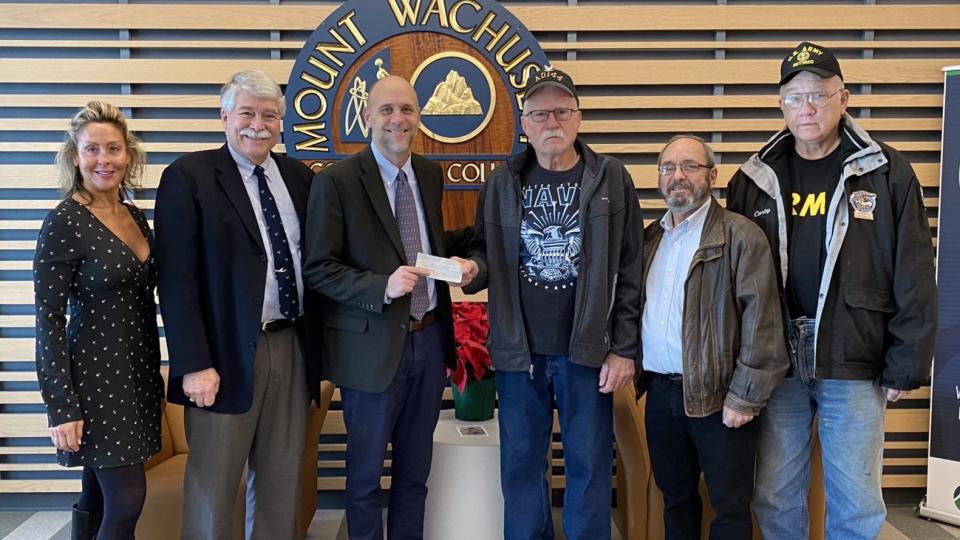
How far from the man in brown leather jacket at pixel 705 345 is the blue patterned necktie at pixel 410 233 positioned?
0.87 meters

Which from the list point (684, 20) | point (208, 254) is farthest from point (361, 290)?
point (684, 20)

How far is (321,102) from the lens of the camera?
152 inches

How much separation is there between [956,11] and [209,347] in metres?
4.42

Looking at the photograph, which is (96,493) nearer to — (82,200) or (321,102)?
(82,200)

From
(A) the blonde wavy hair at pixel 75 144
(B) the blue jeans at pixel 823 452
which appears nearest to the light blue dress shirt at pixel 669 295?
(B) the blue jeans at pixel 823 452

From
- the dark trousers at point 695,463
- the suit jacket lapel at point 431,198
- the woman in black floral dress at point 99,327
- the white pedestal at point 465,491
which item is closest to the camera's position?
the woman in black floral dress at point 99,327

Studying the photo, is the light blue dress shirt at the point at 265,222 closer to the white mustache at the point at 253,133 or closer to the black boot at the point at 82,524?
the white mustache at the point at 253,133

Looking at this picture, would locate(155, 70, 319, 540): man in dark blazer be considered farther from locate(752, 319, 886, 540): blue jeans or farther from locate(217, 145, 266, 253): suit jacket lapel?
locate(752, 319, 886, 540): blue jeans

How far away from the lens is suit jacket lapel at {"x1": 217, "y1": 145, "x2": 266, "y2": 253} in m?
2.50

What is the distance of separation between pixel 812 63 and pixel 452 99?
6.41ft

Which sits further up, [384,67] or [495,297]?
[384,67]

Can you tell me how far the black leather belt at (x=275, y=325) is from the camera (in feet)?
8.39

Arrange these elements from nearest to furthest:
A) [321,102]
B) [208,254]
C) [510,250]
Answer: [208,254]
[510,250]
[321,102]

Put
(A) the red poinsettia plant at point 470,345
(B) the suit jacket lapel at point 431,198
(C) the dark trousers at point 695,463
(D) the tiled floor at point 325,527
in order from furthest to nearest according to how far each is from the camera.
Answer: (D) the tiled floor at point 325,527
(A) the red poinsettia plant at point 470,345
(B) the suit jacket lapel at point 431,198
(C) the dark trousers at point 695,463
